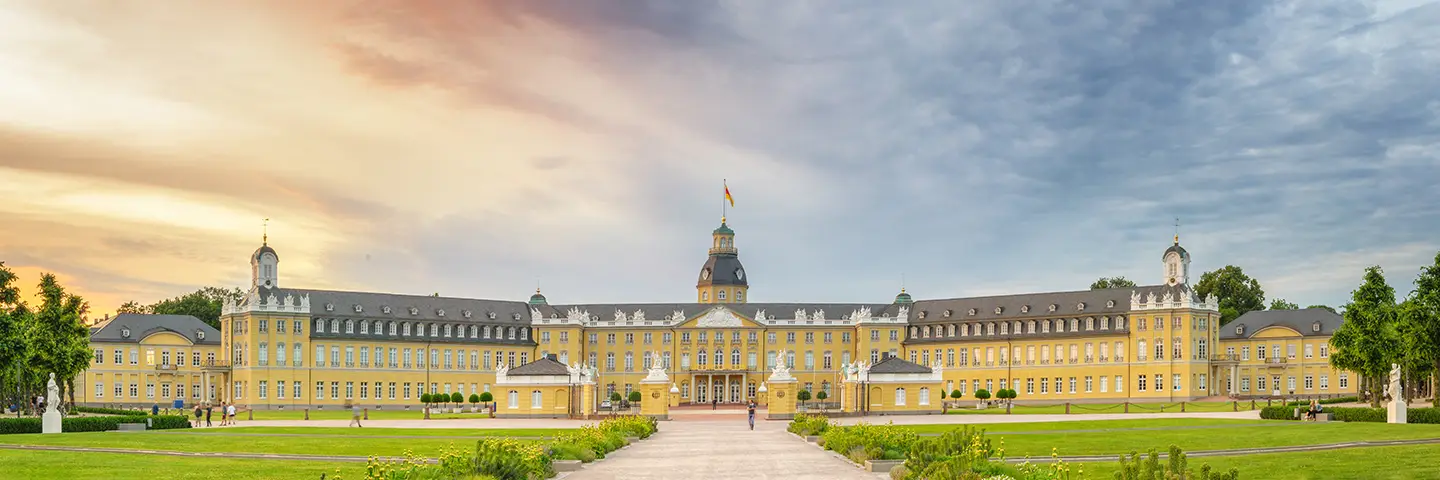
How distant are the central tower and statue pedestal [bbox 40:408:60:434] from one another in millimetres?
92131

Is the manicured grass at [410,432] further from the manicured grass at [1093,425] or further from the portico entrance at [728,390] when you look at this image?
the portico entrance at [728,390]

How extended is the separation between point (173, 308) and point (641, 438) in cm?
11297

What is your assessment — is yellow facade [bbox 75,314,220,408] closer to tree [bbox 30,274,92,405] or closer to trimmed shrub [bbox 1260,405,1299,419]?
tree [bbox 30,274,92,405]

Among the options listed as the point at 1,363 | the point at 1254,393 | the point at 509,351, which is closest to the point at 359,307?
the point at 509,351

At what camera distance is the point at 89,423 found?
59.5m

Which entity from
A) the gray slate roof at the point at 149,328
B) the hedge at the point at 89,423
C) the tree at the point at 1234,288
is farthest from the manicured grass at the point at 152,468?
the tree at the point at 1234,288

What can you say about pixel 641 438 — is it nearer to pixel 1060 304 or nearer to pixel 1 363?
pixel 1 363

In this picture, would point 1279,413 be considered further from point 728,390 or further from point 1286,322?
point 728,390

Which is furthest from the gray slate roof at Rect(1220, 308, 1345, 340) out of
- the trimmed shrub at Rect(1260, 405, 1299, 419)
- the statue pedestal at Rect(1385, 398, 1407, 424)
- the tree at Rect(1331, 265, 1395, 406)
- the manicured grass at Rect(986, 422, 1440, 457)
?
the manicured grass at Rect(986, 422, 1440, 457)

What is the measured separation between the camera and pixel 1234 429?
5534 centimetres

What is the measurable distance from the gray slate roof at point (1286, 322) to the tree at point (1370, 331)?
1557 inches

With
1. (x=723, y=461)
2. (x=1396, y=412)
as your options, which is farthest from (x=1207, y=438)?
(x=723, y=461)

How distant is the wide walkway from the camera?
113 feet

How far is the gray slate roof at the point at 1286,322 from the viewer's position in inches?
4769
